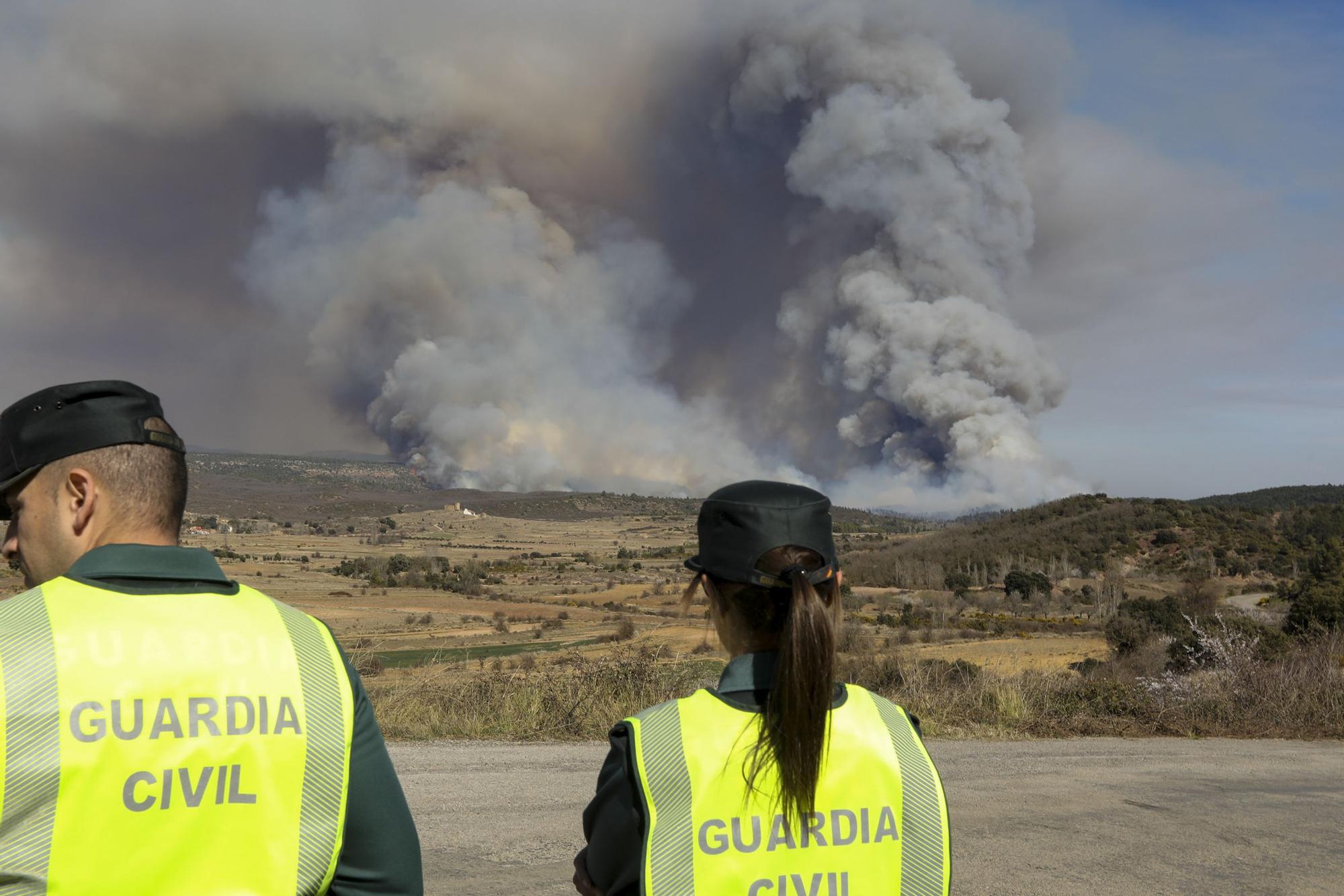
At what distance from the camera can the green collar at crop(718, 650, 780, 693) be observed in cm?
191

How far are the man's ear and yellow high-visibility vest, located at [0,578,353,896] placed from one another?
0.49 ft

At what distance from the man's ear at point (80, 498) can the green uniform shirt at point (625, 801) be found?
1005 millimetres

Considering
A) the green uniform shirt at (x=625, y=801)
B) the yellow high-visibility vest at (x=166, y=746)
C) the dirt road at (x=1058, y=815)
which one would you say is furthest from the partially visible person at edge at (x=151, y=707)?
the dirt road at (x=1058, y=815)

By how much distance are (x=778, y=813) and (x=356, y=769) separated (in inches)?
30.7

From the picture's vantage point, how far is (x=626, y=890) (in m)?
1.85

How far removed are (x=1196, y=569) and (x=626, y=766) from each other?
37.4 m

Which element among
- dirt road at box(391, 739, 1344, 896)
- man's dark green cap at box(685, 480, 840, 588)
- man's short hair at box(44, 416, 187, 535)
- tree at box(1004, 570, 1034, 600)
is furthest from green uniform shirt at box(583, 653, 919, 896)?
tree at box(1004, 570, 1034, 600)

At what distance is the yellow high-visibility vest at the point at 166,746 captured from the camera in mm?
1518

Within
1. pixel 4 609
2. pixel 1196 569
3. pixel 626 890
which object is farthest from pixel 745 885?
pixel 1196 569

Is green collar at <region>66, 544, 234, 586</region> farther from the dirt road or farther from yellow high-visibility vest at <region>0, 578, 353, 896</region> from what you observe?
the dirt road

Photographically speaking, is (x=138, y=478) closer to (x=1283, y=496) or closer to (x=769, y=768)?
(x=769, y=768)

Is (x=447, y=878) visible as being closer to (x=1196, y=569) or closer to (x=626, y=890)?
(x=626, y=890)

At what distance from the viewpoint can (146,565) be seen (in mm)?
1681

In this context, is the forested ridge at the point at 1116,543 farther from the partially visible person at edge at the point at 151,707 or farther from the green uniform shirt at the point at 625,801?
the partially visible person at edge at the point at 151,707
